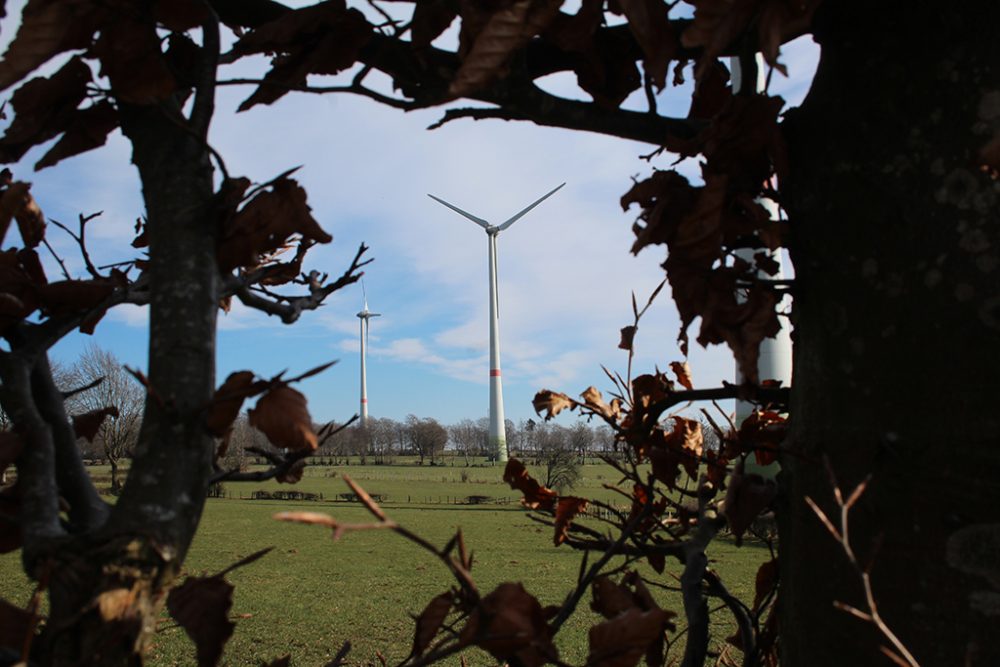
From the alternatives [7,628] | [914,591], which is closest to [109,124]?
[7,628]

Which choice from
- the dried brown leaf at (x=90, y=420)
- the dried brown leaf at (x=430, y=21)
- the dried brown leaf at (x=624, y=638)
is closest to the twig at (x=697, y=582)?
the dried brown leaf at (x=624, y=638)

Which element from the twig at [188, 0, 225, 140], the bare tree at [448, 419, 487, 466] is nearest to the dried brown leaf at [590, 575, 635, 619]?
the twig at [188, 0, 225, 140]

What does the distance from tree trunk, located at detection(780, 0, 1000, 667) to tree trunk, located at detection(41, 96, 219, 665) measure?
81cm

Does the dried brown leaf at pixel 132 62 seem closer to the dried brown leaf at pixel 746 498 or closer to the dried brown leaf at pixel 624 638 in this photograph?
the dried brown leaf at pixel 624 638

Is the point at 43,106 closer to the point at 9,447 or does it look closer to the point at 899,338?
the point at 9,447

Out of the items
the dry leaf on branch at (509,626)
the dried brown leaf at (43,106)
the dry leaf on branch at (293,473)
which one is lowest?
the dry leaf on branch at (509,626)

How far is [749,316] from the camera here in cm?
107

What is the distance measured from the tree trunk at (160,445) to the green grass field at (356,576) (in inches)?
307

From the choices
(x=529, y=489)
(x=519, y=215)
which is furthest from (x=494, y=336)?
(x=529, y=489)

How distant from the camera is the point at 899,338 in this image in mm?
987

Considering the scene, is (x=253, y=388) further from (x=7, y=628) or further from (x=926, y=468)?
(x=926, y=468)

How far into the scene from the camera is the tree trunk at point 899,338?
915 mm

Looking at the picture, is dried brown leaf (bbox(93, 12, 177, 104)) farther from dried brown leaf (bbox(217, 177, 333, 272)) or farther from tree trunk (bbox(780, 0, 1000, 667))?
tree trunk (bbox(780, 0, 1000, 667))

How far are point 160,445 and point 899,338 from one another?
94 cm
